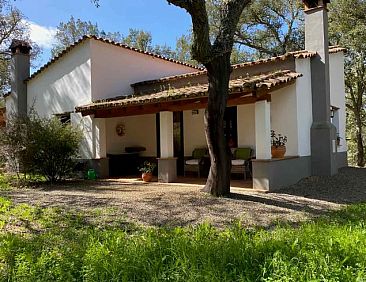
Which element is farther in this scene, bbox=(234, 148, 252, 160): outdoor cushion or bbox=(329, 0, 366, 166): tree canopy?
bbox=(329, 0, 366, 166): tree canopy

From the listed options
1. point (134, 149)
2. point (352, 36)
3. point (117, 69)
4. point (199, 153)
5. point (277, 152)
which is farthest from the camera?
point (352, 36)

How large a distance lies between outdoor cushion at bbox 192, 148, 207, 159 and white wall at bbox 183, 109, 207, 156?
48 centimetres

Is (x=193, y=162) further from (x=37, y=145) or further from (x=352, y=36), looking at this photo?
(x=352, y=36)

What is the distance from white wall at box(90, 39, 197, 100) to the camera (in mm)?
14812

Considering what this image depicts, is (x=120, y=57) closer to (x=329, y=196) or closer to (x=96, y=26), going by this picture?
(x=329, y=196)

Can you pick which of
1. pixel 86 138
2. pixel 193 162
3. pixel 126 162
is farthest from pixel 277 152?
pixel 86 138

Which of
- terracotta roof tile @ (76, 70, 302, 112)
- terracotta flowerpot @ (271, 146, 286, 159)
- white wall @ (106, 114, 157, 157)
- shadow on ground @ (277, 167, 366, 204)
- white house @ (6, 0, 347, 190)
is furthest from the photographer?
white wall @ (106, 114, 157, 157)

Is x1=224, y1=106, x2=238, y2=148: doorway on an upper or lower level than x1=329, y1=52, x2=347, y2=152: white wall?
lower

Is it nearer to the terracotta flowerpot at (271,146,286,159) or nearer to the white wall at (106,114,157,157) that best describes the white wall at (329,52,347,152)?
the terracotta flowerpot at (271,146,286,159)

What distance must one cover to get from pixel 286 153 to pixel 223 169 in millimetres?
3541

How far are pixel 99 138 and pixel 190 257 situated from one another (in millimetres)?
10924

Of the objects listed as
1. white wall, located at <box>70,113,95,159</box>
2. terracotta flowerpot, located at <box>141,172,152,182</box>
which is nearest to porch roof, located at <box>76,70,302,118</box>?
white wall, located at <box>70,113,95,159</box>

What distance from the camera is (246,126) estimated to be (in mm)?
12938

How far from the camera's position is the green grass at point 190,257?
11.8ft
